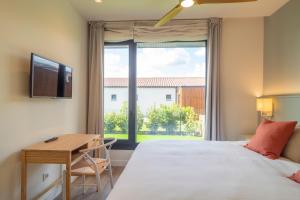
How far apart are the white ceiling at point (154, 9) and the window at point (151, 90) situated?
53 cm

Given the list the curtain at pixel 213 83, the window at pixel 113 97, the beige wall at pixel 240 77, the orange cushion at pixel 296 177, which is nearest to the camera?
the orange cushion at pixel 296 177

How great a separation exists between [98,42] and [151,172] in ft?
9.88

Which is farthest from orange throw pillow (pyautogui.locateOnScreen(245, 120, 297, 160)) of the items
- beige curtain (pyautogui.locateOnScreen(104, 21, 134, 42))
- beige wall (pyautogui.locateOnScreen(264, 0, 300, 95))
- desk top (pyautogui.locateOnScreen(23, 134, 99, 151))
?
beige curtain (pyautogui.locateOnScreen(104, 21, 134, 42))

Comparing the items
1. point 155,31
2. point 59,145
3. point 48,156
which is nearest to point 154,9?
point 155,31

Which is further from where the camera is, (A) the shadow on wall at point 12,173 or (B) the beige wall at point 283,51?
(B) the beige wall at point 283,51

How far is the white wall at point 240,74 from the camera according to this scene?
155 inches

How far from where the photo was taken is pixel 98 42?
4066 millimetres

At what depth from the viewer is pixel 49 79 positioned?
2635mm

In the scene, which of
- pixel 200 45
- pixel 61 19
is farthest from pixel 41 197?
pixel 200 45

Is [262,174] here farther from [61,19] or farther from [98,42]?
[98,42]

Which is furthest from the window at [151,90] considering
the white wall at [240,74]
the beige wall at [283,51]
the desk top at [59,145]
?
the desk top at [59,145]

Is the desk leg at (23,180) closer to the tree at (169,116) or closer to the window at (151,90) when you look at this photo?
the window at (151,90)

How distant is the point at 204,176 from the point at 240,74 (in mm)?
2832

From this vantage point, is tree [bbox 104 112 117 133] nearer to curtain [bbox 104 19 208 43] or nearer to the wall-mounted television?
the wall-mounted television
